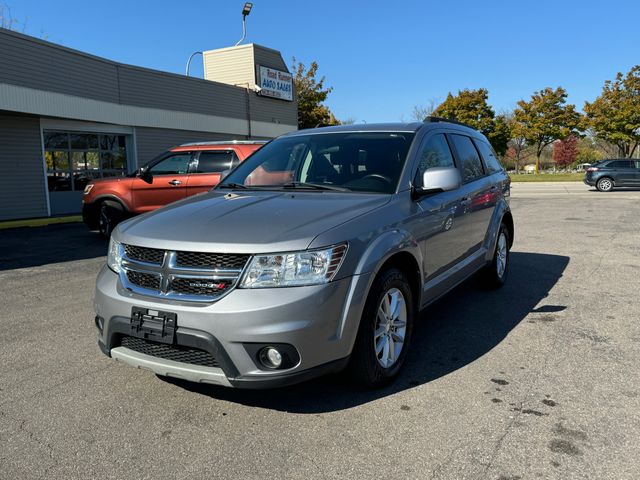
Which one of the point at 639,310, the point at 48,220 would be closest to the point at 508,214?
the point at 639,310

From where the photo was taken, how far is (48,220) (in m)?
15.0

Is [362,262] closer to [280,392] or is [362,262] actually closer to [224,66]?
[280,392]

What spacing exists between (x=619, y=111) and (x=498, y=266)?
40382mm

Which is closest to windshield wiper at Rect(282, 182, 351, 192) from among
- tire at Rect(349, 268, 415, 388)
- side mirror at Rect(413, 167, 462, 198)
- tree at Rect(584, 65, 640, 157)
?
side mirror at Rect(413, 167, 462, 198)

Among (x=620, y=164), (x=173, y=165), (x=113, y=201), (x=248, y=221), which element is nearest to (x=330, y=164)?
(x=248, y=221)

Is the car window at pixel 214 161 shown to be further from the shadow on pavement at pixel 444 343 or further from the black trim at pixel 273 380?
the black trim at pixel 273 380

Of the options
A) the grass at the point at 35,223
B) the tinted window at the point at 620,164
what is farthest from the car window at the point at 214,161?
the tinted window at the point at 620,164

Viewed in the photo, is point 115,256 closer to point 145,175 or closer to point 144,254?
point 144,254

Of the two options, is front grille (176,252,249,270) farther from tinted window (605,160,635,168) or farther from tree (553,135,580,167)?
tree (553,135,580,167)

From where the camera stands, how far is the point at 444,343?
428 centimetres

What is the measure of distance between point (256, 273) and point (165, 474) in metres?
1.08

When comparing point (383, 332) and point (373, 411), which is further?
point (383, 332)

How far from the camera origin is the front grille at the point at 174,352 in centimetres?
285

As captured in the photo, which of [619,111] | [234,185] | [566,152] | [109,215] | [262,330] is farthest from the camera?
[566,152]
